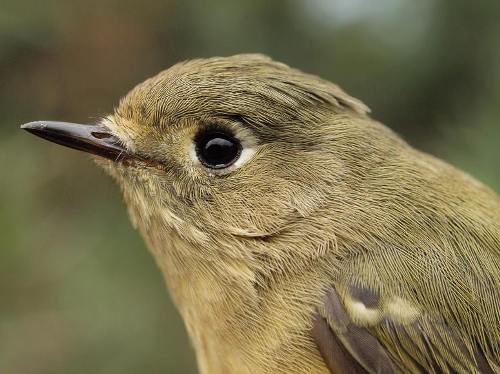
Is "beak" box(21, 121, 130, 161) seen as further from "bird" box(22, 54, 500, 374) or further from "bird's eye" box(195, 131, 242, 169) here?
"bird's eye" box(195, 131, 242, 169)

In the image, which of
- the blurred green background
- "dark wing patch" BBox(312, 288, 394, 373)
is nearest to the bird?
"dark wing patch" BBox(312, 288, 394, 373)

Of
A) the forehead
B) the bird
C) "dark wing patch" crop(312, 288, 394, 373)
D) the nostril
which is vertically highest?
the forehead

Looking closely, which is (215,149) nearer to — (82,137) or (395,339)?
(82,137)

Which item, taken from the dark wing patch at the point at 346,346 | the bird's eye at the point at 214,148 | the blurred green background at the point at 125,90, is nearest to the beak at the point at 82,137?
the bird's eye at the point at 214,148

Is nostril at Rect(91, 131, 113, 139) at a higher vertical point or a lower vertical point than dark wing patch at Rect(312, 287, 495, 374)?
higher

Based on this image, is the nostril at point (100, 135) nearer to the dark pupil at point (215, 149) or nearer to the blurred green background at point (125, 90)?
the dark pupil at point (215, 149)

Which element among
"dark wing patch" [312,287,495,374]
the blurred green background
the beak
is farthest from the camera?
the blurred green background

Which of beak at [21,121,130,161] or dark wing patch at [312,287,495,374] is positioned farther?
beak at [21,121,130,161]
